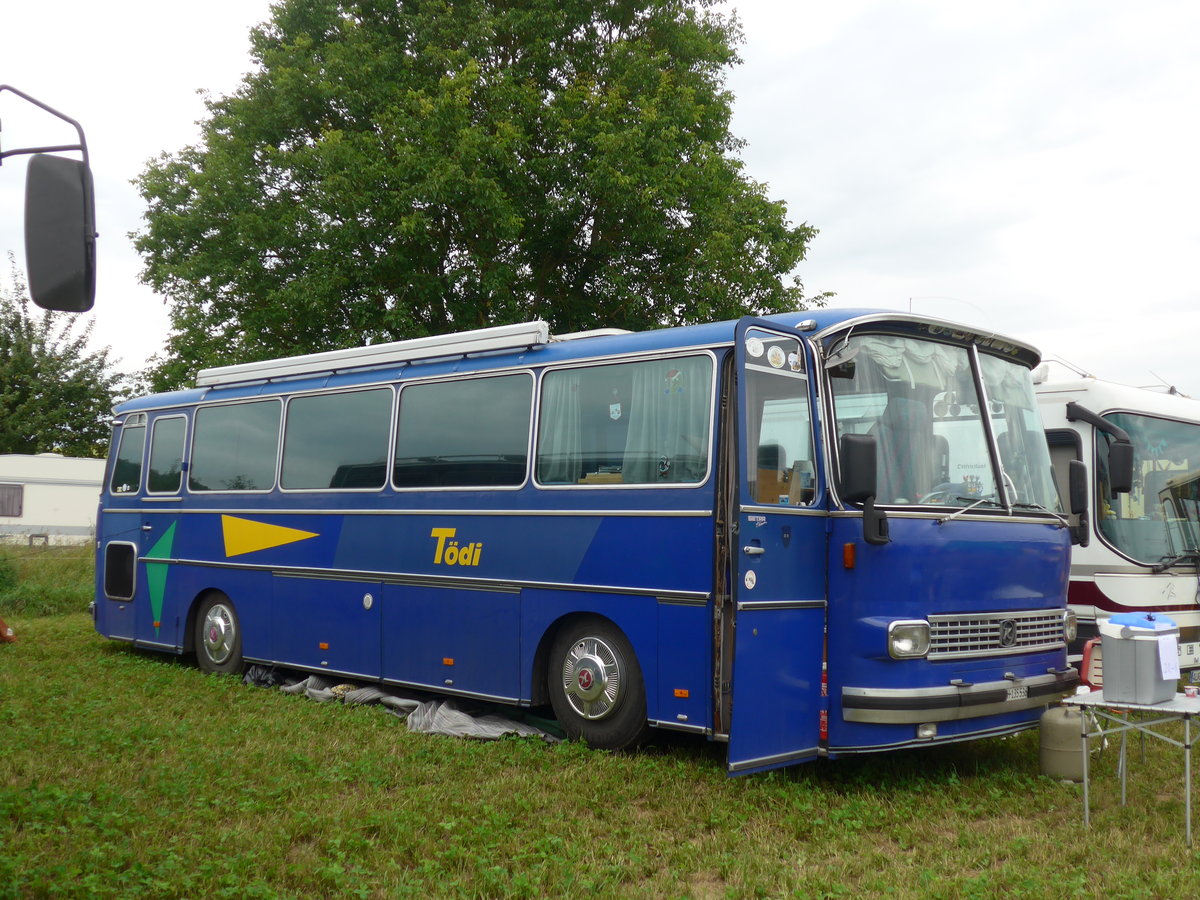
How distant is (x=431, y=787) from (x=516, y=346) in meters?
3.47

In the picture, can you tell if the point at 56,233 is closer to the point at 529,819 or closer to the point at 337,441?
the point at 529,819

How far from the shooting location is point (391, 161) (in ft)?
58.8

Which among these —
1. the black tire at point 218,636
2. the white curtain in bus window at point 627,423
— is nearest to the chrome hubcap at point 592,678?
the white curtain in bus window at point 627,423

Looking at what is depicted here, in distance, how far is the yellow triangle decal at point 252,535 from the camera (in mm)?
10758

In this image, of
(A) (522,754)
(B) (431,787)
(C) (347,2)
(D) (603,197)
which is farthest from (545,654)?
(C) (347,2)

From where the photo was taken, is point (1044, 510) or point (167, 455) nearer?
point (1044, 510)

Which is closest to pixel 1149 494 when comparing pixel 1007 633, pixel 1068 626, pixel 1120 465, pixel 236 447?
pixel 1120 465

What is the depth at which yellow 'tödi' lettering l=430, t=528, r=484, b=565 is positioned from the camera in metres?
8.86

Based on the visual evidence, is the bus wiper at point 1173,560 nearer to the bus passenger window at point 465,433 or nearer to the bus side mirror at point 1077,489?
the bus side mirror at point 1077,489

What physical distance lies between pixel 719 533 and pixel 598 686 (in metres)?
1.51

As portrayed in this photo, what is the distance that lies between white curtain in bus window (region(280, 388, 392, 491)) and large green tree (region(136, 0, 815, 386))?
6606mm

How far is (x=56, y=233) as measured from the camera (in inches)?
147

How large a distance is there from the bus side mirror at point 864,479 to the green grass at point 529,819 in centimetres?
161

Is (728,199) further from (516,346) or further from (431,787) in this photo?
(431,787)
